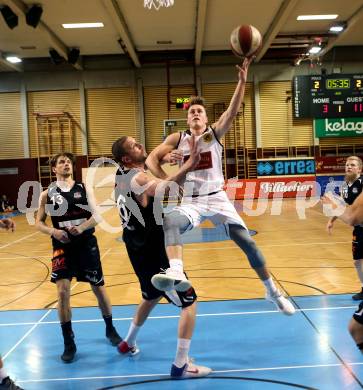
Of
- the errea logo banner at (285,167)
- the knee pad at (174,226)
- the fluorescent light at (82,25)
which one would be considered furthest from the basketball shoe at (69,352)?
the errea logo banner at (285,167)

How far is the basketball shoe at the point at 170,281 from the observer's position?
3363mm

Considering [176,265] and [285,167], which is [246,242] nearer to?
[176,265]

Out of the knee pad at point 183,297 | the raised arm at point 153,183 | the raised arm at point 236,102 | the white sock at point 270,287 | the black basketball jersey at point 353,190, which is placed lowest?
the white sock at point 270,287

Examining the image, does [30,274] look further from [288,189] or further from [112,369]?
[288,189]

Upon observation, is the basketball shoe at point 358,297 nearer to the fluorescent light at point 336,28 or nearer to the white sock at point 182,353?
the white sock at point 182,353

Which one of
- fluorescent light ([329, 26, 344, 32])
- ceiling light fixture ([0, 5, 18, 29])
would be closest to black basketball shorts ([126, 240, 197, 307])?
ceiling light fixture ([0, 5, 18, 29])

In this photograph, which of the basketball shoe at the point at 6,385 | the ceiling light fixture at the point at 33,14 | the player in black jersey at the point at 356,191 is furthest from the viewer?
the ceiling light fixture at the point at 33,14

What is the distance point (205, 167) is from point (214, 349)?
65.9 inches

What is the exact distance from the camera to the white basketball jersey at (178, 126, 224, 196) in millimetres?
4152

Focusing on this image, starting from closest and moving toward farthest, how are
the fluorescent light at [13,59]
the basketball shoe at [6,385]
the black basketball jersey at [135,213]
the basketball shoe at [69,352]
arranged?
1. the basketball shoe at [6,385]
2. the black basketball jersey at [135,213]
3. the basketball shoe at [69,352]
4. the fluorescent light at [13,59]

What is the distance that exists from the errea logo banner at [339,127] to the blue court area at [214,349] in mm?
16491

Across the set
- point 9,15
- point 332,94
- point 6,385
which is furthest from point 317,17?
point 6,385

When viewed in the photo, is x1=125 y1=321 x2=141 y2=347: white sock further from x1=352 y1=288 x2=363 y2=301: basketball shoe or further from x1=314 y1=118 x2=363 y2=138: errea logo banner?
x1=314 y1=118 x2=363 y2=138: errea logo banner

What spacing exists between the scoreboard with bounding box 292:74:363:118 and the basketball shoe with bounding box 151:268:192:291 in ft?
50.0
